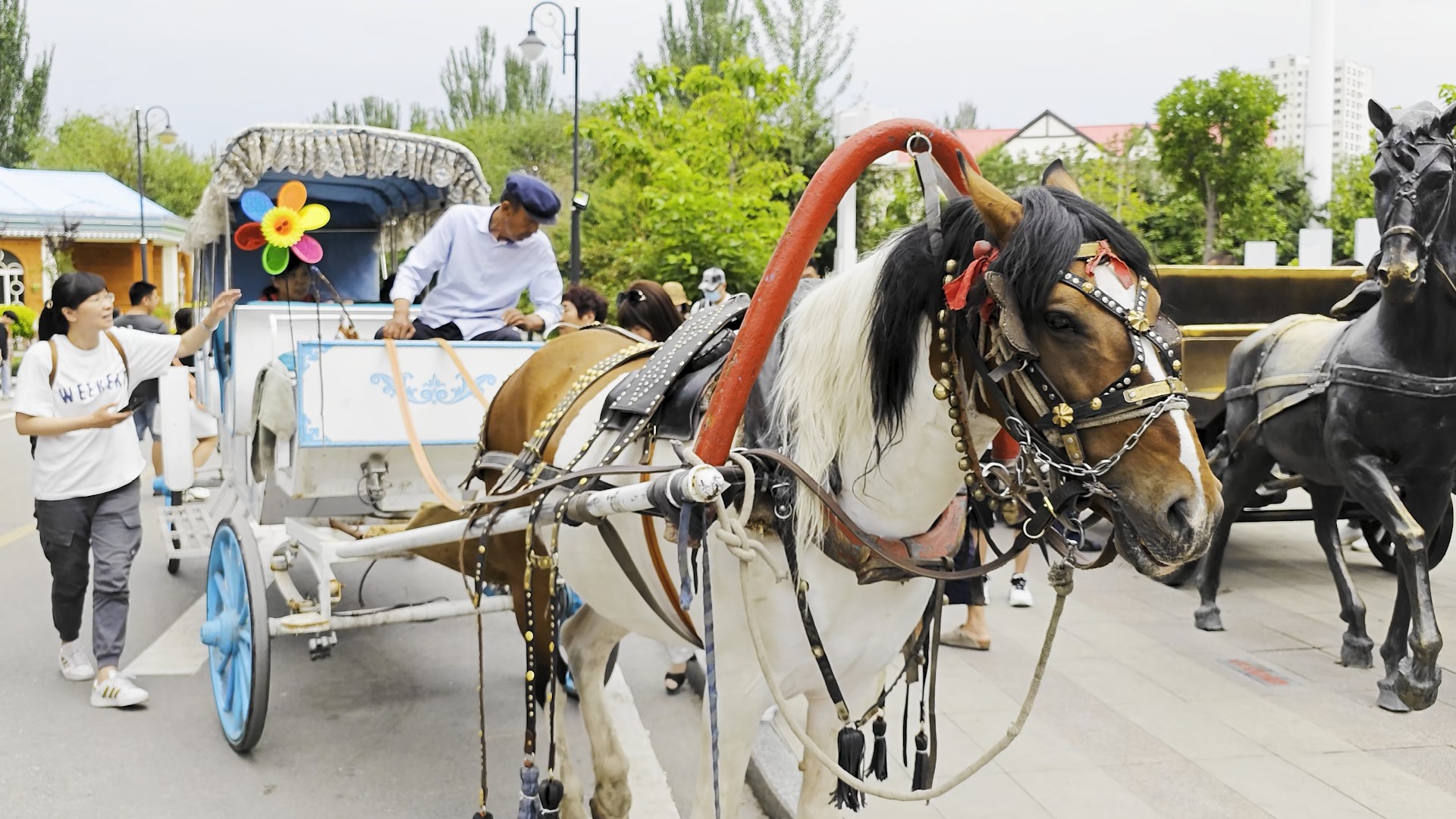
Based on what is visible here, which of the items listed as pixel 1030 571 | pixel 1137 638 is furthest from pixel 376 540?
pixel 1030 571

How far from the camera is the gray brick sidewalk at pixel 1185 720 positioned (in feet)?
12.8

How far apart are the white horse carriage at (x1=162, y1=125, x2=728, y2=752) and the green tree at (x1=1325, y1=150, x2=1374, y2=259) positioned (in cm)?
2133

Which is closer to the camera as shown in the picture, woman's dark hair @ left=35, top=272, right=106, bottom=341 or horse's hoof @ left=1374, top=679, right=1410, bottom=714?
horse's hoof @ left=1374, top=679, right=1410, bottom=714

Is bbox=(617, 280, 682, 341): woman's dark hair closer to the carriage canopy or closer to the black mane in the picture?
the carriage canopy

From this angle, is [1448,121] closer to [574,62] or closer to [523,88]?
[574,62]

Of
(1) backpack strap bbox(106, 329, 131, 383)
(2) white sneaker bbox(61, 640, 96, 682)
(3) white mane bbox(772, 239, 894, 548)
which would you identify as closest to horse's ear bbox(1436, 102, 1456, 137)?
(3) white mane bbox(772, 239, 894, 548)

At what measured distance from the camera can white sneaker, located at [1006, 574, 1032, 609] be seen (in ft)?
21.6

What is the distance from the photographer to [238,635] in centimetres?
446

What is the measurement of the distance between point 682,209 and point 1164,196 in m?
19.7

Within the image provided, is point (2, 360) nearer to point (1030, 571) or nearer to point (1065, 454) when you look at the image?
point (1030, 571)

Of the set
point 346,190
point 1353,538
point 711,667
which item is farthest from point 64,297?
point 1353,538

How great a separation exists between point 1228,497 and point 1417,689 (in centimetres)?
168

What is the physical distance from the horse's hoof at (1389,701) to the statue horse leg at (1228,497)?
1198 mm

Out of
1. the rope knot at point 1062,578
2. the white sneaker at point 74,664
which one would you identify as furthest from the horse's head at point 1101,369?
the white sneaker at point 74,664
